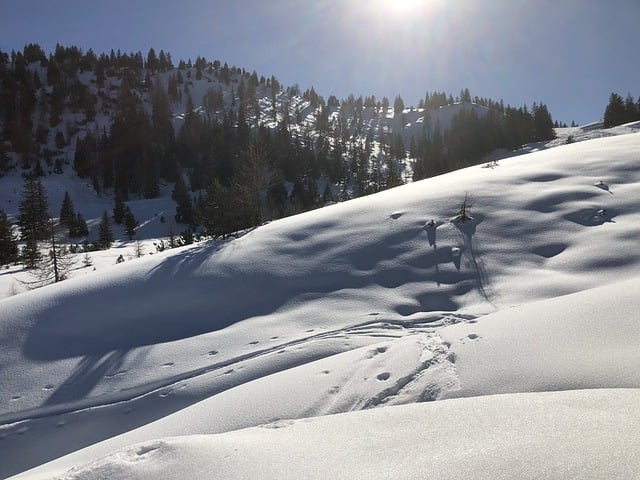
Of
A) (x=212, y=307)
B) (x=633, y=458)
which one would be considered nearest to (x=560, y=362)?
(x=633, y=458)

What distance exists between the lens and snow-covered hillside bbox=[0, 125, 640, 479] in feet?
8.93

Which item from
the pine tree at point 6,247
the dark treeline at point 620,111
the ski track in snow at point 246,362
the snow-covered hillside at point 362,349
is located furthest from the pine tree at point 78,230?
the dark treeline at point 620,111

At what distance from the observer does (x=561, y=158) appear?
14.1 metres

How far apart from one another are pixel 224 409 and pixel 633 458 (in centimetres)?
390

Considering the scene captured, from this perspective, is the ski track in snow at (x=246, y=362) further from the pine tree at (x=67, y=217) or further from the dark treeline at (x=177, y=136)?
the pine tree at (x=67, y=217)

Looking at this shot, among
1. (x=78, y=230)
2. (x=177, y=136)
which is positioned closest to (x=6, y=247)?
(x=78, y=230)

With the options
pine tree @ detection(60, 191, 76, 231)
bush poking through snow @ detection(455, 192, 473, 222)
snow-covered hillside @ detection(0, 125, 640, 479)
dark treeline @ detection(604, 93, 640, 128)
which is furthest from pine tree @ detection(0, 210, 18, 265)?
dark treeline @ detection(604, 93, 640, 128)

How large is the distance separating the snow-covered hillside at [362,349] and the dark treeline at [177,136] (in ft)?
140

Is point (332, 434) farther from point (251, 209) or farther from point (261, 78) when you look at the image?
point (261, 78)

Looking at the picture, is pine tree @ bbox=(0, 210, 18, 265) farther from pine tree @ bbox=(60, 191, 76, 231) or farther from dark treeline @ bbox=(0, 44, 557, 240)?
dark treeline @ bbox=(0, 44, 557, 240)

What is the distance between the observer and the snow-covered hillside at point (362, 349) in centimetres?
272

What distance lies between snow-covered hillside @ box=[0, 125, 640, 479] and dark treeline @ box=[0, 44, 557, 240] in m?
42.6

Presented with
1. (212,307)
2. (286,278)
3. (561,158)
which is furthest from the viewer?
(561,158)

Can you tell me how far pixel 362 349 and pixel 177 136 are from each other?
95.3m
